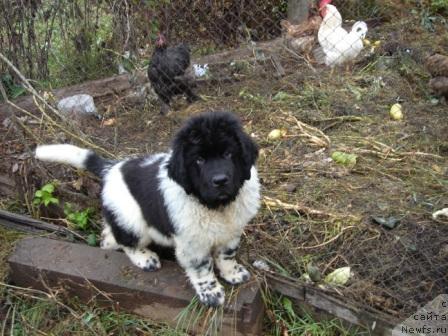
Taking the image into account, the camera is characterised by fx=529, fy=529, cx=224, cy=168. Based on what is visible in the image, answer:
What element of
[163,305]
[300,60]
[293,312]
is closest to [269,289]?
[293,312]

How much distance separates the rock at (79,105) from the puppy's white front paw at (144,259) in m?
2.50

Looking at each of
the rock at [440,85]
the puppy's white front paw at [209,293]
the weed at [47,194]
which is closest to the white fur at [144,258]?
the puppy's white front paw at [209,293]

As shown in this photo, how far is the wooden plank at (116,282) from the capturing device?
305 centimetres

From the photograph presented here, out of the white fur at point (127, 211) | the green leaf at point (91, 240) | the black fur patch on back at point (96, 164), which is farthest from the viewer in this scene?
the green leaf at point (91, 240)

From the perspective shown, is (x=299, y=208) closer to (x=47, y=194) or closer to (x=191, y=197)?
(x=191, y=197)

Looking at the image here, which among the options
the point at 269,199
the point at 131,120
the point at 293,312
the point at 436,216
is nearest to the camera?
the point at 293,312

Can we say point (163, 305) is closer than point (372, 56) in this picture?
Yes

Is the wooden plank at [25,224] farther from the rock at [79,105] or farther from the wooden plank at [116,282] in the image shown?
the rock at [79,105]

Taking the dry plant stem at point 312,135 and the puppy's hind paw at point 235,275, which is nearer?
the puppy's hind paw at point 235,275

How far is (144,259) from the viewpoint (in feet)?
11.1

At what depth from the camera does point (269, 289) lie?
3.20 meters

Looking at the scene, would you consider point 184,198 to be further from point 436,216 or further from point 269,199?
point 436,216

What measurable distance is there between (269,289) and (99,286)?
1077 millimetres

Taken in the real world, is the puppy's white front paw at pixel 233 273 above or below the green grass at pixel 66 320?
above
